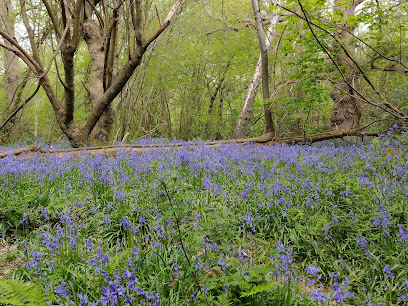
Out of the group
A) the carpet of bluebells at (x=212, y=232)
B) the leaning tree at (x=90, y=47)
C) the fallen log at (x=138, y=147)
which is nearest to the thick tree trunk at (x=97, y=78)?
the leaning tree at (x=90, y=47)

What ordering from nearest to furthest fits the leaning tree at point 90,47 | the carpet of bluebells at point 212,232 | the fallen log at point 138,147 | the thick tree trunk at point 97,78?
1. the carpet of bluebells at point 212,232
2. the leaning tree at point 90,47
3. the fallen log at point 138,147
4. the thick tree trunk at point 97,78

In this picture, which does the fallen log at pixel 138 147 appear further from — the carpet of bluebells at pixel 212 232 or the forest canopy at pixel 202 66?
the carpet of bluebells at pixel 212 232

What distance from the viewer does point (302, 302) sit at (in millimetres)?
2119

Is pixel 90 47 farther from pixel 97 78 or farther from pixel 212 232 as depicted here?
pixel 212 232

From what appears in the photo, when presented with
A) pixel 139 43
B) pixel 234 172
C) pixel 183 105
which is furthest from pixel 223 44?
pixel 234 172

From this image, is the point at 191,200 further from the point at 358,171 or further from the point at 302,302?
the point at 358,171

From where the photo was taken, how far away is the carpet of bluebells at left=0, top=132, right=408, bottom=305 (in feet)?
6.79

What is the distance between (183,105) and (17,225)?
43.6ft

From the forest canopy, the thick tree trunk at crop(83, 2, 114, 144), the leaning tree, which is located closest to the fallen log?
the forest canopy

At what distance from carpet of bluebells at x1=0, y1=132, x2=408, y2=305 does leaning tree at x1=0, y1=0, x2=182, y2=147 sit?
2885mm

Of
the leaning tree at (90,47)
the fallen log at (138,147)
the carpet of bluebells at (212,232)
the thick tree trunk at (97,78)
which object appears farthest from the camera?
the thick tree trunk at (97,78)

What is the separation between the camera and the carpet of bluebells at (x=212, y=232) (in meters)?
2.07

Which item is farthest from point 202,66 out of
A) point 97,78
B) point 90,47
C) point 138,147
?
point 138,147

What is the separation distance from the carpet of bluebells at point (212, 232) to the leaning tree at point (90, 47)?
9.47ft
